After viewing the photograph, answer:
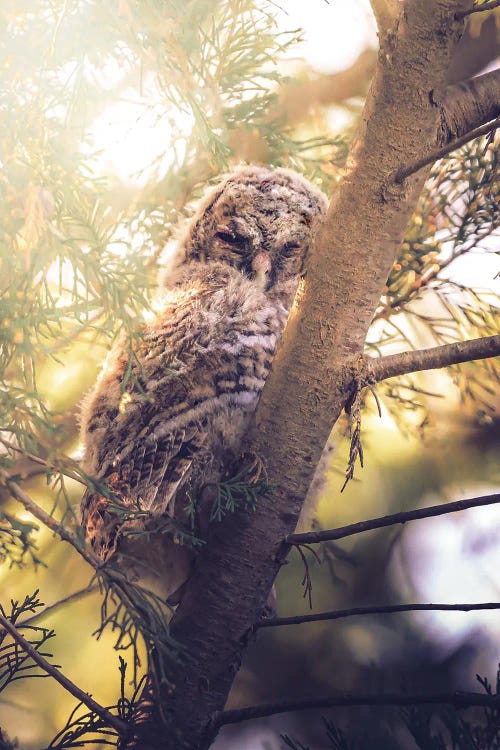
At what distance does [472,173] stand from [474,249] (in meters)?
0.14

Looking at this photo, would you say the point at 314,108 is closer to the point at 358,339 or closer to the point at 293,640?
the point at 358,339

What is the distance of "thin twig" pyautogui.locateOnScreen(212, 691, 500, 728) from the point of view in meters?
0.80

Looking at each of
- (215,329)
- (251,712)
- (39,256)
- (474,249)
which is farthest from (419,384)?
(39,256)

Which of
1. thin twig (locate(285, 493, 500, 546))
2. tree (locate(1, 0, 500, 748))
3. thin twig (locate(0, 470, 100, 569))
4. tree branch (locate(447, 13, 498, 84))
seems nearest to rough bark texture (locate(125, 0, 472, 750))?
tree (locate(1, 0, 500, 748))

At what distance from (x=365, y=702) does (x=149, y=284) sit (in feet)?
1.94

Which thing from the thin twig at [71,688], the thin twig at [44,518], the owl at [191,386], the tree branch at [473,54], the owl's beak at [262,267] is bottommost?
the thin twig at [71,688]

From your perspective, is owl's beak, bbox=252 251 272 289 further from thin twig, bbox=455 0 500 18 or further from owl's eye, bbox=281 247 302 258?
thin twig, bbox=455 0 500 18

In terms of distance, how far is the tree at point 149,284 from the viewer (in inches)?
32.3

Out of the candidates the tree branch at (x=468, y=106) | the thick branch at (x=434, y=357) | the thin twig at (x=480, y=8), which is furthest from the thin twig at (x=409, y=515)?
the thin twig at (x=480, y=8)

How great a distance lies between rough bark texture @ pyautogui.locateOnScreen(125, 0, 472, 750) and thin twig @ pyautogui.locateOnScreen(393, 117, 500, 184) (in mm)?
14

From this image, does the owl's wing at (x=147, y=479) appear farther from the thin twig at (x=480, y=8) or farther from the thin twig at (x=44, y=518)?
the thin twig at (x=480, y=8)

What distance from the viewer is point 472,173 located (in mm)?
1311

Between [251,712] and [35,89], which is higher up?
[35,89]

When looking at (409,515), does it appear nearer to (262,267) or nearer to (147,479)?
(147,479)
